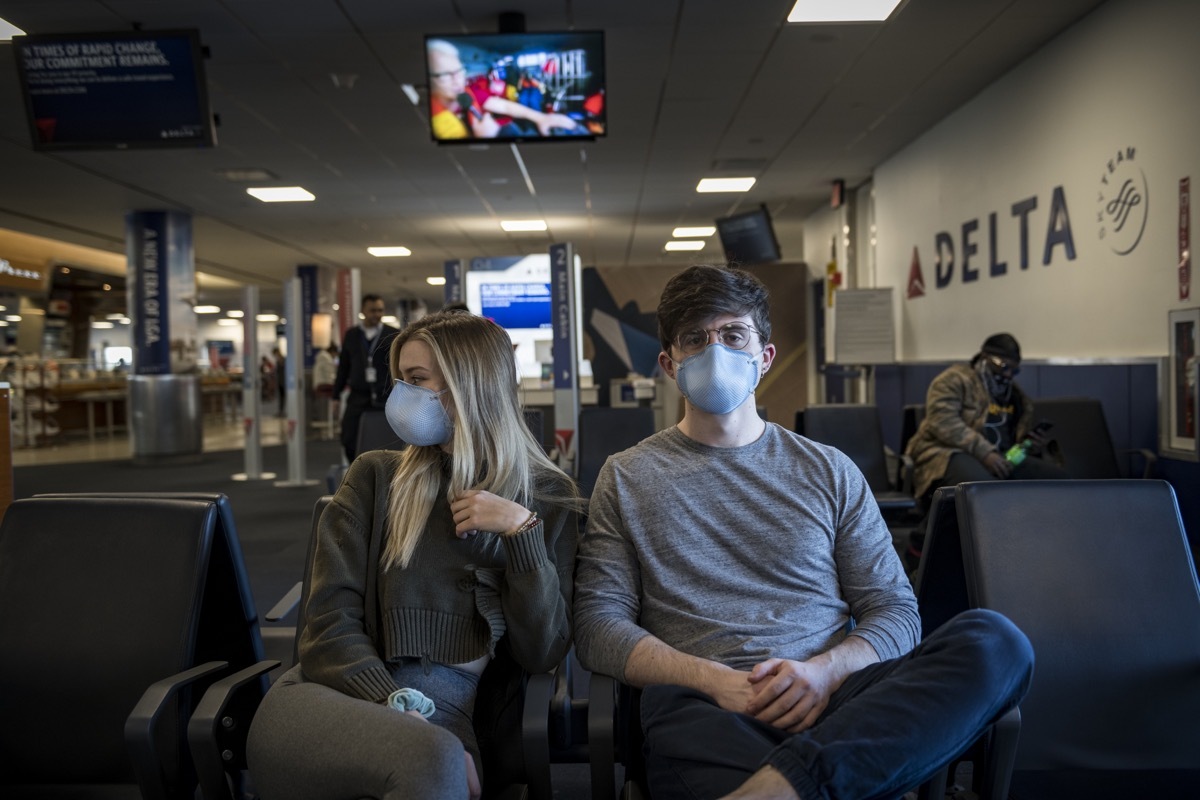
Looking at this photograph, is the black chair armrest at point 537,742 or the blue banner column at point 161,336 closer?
the black chair armrest at point 537,742

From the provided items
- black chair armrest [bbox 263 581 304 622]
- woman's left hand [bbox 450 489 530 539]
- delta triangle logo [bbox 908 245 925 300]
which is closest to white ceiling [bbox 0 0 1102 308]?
delta triangle logo [bbox 908 245 925 300]

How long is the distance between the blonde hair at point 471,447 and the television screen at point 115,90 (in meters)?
4.27

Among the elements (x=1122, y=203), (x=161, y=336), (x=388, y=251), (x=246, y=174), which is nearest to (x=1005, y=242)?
(x=1122, y=203)

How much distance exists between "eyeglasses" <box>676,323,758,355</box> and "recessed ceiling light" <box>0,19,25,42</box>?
5.63 m

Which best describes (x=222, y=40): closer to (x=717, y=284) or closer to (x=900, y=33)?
(x=900, y=33)

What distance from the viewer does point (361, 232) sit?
14.3 metres

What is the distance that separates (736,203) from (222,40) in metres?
7.69

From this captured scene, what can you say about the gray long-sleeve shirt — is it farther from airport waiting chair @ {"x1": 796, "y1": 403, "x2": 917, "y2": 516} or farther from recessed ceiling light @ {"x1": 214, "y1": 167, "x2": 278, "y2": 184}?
recessed ceiling light @ {"x1": 214, "y1": 167, "x2": 278, "y2": 184}

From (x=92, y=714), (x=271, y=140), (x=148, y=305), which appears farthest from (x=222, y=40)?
(x=148, y=305)

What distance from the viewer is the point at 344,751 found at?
4.82 ft

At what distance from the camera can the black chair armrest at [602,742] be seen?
158 cm

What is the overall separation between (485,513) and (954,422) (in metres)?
3.78

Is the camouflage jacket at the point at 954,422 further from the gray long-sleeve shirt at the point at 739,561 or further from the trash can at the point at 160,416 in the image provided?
the trash can at the point at 160,416

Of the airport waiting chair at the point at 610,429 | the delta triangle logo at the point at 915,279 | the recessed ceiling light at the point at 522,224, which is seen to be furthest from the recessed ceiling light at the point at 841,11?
the recessed ceiling light at the point at 522,224
